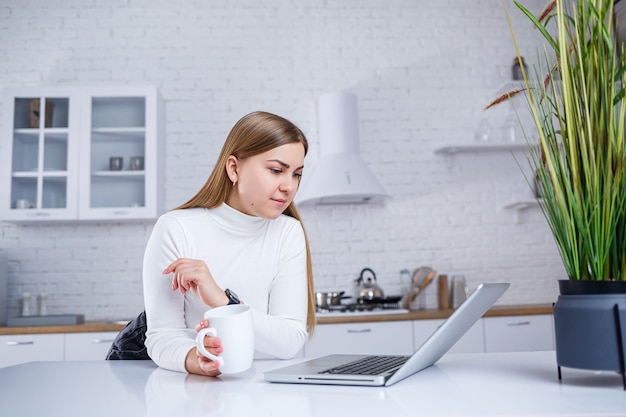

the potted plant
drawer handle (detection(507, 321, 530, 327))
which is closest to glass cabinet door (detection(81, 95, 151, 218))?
drawer handle (detection(507, 321, 530, 327))

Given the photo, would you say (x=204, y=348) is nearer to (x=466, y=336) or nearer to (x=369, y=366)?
(x=369, y=366)

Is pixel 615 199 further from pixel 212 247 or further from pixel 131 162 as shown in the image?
pixel 131 162

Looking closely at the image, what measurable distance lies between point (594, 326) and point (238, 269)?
102 centimetres

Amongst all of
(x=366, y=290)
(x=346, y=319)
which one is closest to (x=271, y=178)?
(x=346, y=319)

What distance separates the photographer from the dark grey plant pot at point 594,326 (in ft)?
3.20

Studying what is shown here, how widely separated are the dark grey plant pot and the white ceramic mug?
0.57 meters

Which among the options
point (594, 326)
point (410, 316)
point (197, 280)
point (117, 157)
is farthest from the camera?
point (117, 157)

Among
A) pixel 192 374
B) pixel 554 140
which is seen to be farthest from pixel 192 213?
pixel 554 140

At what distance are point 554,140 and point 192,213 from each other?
1033 mm

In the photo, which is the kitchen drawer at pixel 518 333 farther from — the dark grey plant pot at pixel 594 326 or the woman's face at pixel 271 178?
the dark grey plant pot at pixel 594 326

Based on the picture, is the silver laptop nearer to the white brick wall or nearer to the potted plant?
the potted plant

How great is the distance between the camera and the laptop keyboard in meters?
1.15

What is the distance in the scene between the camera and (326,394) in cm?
101

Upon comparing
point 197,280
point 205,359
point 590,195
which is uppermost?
point 590,195
